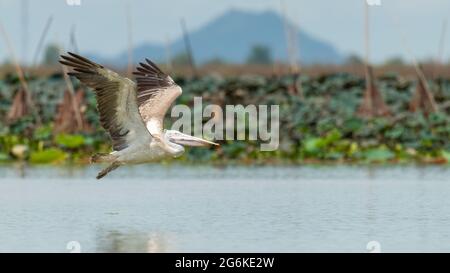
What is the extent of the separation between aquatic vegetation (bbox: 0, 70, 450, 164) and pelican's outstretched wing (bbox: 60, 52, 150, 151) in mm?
7018

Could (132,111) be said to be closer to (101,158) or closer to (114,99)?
(114,99)

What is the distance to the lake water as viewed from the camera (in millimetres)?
9633

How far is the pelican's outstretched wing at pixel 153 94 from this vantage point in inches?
478

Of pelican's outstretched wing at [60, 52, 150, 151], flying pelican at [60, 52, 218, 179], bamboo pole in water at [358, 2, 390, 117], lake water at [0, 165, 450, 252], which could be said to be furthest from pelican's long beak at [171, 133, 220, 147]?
bamboo pole in water at [358, 2, 390, 117]

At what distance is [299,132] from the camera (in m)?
20.2

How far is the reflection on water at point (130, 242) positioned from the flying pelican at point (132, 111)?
49.7 inches

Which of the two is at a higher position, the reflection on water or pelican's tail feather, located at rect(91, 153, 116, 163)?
pelican's tail feather, located at rect(91, 153, 116, 163)

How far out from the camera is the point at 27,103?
21.3m

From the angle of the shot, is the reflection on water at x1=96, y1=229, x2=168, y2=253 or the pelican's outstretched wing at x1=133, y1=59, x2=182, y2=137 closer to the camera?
the reflection on water at x1=96, y1=229, x2=168, y2=253

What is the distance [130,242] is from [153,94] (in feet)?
9.71

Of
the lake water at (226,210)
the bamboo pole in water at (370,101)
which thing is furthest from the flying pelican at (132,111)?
the bamboo pole in water at (370,101)

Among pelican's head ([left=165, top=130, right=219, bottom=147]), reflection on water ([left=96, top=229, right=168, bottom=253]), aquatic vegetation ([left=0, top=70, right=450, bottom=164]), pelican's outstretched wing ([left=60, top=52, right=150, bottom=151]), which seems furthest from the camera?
aquatic vegetation ([left=0, top=70, right=450, bottom=164])

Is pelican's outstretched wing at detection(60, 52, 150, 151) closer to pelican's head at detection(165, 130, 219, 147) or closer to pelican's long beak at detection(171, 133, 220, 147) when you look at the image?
pelican's head at detection(165, 130, 219, 147)

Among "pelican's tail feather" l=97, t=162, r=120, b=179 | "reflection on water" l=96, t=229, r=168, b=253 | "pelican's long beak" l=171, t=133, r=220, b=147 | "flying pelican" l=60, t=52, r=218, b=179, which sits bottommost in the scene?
"reflection on water" l=96, t=229, r=168, b=253
